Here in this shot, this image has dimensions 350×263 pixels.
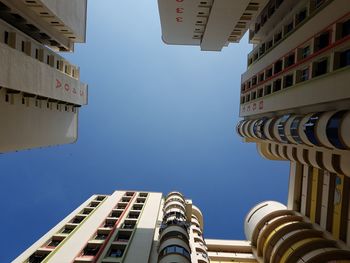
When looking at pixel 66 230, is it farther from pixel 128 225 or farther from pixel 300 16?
pixel 300 16

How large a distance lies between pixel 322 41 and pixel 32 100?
22.7 m

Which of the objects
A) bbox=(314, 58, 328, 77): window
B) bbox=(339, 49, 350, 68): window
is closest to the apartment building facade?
bbox=(314, 58, 328, 77): window

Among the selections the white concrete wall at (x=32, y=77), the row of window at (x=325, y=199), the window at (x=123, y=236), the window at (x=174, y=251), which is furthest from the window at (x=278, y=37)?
the window at (x=123, y=236)

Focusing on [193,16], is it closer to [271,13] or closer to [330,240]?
[271,13]

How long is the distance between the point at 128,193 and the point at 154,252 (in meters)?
28.4

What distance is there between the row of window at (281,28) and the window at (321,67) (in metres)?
3.88

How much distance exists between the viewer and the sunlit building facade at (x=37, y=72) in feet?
75.9

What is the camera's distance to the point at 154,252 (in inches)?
1400

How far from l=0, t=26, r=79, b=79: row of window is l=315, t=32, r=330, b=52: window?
2135cm

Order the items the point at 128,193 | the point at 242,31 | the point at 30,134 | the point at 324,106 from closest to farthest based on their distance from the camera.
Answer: the point at 324,106, the point at 30,134, the point at 242,31, the point at 128,193

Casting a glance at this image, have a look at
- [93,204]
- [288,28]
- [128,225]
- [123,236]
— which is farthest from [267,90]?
[93,204]

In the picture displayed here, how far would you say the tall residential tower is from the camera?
95.0 feet

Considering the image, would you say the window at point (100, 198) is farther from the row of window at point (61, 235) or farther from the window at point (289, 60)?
the window at point (289, 60)

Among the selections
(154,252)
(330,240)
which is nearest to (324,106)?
(330,240)
